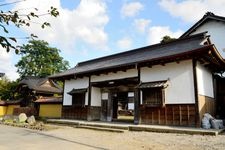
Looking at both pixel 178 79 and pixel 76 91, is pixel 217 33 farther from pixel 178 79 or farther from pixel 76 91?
pixel 76 91

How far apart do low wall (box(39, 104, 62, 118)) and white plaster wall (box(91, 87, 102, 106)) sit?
5.86 m

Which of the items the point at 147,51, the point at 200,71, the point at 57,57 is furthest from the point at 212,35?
the point at 57,57

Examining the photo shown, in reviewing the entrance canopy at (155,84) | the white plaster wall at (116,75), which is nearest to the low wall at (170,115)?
the entrance canopy at (155,84)

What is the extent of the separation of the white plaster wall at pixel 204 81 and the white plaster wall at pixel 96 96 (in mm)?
7659

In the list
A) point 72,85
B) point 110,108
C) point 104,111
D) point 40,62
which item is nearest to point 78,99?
point 72,85

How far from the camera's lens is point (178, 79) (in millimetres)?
11234

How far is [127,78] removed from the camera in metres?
13.6

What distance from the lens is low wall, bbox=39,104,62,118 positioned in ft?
67.7

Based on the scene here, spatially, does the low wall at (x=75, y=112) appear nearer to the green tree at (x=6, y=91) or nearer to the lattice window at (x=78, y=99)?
the lattice window at (x=78, y=99)

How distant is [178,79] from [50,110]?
47.7 ft

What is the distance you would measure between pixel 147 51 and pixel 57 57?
3433 centimetres

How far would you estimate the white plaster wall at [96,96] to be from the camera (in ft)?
52.0

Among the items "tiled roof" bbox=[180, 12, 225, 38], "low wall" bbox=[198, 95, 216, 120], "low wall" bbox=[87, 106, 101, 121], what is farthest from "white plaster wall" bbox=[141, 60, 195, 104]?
"tiled roof" bbox=[180, 12, 225, 38]

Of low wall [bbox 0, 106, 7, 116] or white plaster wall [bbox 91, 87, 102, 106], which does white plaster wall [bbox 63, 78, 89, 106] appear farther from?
low wall [bbox 0, 106, 7, 116]
